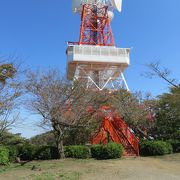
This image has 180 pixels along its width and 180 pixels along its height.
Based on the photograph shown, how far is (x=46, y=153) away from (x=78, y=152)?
162cm

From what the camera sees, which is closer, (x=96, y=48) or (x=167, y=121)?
(x=167, y=121)

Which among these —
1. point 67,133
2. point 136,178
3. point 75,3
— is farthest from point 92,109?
point 75,3

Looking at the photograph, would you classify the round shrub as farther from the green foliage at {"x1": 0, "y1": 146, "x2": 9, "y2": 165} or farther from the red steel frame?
the red steel frame

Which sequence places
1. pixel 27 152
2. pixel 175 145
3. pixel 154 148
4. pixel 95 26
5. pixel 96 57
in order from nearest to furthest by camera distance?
1. pixel 27 152
2. pixel 154 148
3. pixel 175 145
4. pixel 96 57
5. pixel 95 26

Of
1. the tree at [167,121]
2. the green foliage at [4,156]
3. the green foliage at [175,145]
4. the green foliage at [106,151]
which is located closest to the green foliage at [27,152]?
the green foliage at [4,156]

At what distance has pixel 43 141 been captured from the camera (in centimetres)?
2189

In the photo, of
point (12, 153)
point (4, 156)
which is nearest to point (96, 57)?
point (12, 153)

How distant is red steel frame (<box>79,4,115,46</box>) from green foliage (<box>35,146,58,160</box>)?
101 feet

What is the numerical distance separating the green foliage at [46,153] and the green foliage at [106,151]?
193 centimetres

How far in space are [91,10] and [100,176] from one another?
136ft

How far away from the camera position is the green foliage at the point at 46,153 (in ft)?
51.3

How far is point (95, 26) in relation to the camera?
159ft

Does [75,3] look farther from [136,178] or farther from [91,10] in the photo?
[136,178]

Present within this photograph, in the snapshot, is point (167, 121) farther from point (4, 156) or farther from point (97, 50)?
point (97, 50)
